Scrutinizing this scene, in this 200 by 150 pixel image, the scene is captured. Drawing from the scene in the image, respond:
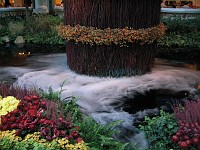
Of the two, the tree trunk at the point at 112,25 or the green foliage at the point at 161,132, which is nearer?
the green foliage at the point at 161,132

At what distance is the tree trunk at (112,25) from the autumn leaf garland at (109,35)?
5.2 inches

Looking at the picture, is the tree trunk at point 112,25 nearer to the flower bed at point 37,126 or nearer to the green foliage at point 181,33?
the flower bed at point 37,126

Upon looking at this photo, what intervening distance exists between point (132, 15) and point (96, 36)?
1005mm

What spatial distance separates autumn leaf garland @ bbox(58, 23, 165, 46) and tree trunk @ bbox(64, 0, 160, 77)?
0.43 feet

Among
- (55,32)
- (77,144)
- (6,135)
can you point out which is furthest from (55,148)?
(55,32)

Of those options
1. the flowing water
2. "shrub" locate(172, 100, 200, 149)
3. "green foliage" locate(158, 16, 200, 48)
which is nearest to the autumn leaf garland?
the flowing water

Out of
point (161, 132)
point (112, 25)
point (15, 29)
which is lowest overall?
point (161, 132)

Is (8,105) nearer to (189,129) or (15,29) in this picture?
(189,129)

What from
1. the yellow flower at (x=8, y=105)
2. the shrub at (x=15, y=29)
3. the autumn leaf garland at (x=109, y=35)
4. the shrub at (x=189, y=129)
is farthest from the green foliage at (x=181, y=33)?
the yellow flower at (x=8, y=105)

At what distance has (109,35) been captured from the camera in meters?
7.43

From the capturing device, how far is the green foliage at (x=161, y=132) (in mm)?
4094

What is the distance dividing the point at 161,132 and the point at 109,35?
12.0 feet

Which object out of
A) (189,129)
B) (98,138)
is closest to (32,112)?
(98,138)

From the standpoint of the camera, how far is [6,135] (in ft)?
11.3
